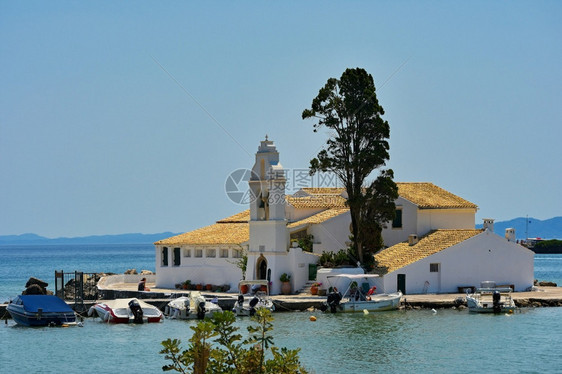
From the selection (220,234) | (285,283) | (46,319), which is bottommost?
(46,319)

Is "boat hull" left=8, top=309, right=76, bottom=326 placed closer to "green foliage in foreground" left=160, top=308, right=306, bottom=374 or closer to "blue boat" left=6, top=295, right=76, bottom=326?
"blue boat" left=6, top=295, right=76, bottom=326

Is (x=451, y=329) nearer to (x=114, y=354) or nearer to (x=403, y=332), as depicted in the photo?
(x=403, y=332)

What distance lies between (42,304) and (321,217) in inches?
691

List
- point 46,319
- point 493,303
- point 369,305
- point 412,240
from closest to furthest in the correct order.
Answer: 1. point 46,319
2. point 493,303
3. point 369,305
4. point 412,240

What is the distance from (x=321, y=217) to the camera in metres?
57.3

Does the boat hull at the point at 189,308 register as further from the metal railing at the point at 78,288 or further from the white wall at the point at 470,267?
the white wall at the point at 470,267

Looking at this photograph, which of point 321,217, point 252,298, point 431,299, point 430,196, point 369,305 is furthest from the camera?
point 430,196

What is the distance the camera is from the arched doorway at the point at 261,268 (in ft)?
176

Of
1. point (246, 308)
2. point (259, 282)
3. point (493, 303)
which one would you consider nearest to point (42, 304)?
point (246, 308)

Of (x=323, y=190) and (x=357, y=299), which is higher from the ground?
(x=323, y=190)

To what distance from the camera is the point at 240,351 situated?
21.7m

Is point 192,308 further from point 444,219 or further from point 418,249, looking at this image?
point 444,219

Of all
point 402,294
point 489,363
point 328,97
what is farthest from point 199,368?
point 328,97

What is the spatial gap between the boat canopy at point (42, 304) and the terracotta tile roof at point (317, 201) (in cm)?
Result: 1660
